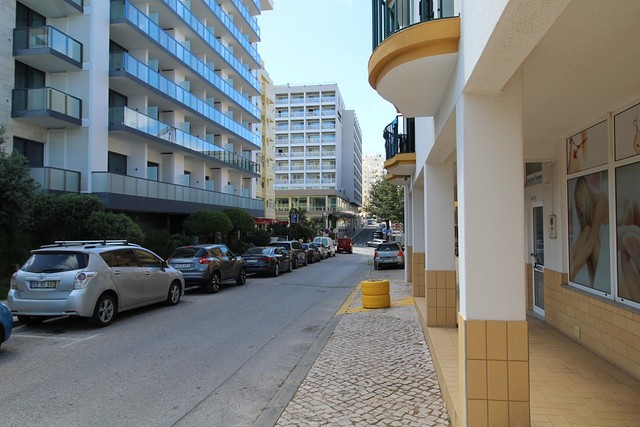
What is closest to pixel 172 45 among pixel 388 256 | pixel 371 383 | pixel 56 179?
pixel 56 179

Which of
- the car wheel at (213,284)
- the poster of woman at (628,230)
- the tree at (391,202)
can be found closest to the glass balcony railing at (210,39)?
the tree at (391,202)

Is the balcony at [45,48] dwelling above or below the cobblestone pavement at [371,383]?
above

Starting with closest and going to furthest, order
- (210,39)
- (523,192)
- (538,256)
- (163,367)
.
Result: (523,192), (163,367), (538,256), (210,39)

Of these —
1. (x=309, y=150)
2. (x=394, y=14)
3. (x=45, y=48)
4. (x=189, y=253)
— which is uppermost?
(x=309, y=150)

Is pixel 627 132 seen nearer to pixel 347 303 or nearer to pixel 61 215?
pixel 347 303

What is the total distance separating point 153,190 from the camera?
A: 24281 mm

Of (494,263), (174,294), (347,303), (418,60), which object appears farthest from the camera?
(347,303)

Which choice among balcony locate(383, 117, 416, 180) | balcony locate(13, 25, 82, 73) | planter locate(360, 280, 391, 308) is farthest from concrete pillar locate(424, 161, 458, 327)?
balcony locate(13, 25, 82, 73)

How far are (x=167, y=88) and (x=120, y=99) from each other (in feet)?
10.2

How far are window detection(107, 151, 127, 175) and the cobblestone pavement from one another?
19493mm

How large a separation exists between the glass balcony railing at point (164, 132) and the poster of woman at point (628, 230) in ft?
73.5

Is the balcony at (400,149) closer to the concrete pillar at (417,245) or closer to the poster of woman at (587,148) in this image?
the concrete pillar at (417,245)

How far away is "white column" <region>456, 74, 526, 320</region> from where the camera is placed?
3.73 metres

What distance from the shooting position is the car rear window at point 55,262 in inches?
348
